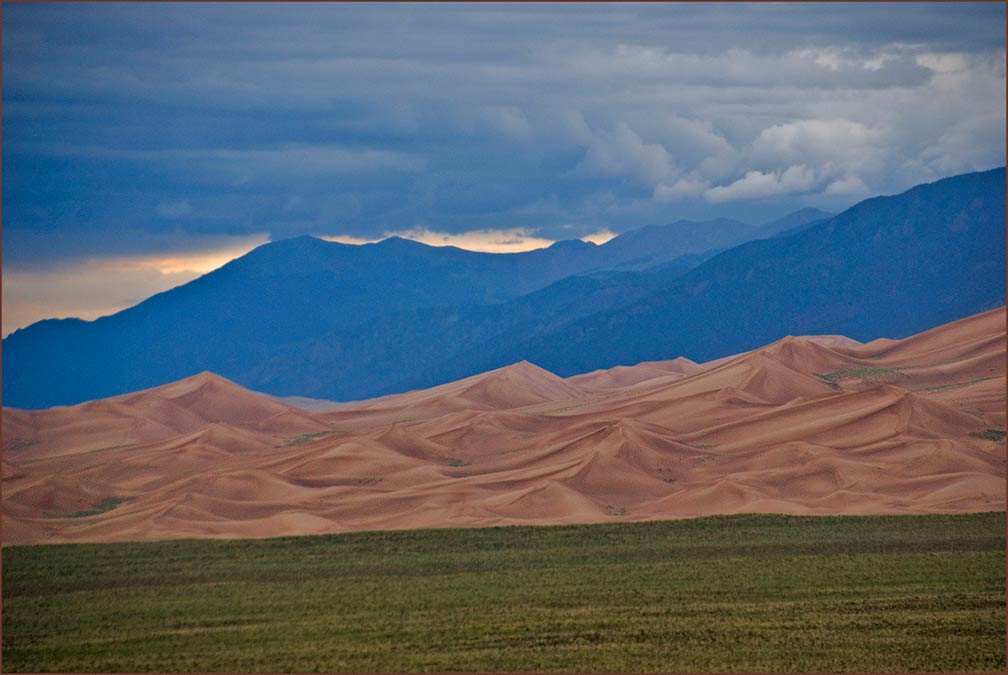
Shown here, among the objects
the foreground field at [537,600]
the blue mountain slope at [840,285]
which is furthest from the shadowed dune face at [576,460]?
the blue mountain slope at [840,285]

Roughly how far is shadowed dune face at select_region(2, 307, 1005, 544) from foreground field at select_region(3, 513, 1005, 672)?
175 inches

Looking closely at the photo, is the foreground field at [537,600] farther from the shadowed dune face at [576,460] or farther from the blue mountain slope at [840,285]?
the blue mountain slope at [840,285]

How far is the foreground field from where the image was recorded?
27.8m

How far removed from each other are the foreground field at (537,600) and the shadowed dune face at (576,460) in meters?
4.46

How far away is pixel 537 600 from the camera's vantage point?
33062 mm

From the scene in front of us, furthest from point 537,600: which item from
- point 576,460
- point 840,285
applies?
point 840,285

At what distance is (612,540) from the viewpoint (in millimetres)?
42719

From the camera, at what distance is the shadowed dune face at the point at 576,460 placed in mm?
50281

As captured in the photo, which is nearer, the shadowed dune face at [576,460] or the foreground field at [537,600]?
the foreground field at [537,600]

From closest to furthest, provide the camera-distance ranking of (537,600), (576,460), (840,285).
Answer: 1. (537,600)
2. (576,460)
3. (840,285)

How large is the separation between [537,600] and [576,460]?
23.6m

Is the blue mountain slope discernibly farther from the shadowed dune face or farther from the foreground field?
the foreground field

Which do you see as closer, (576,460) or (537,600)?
(537,600)

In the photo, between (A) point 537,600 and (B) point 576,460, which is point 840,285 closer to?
(B) point 576,460
